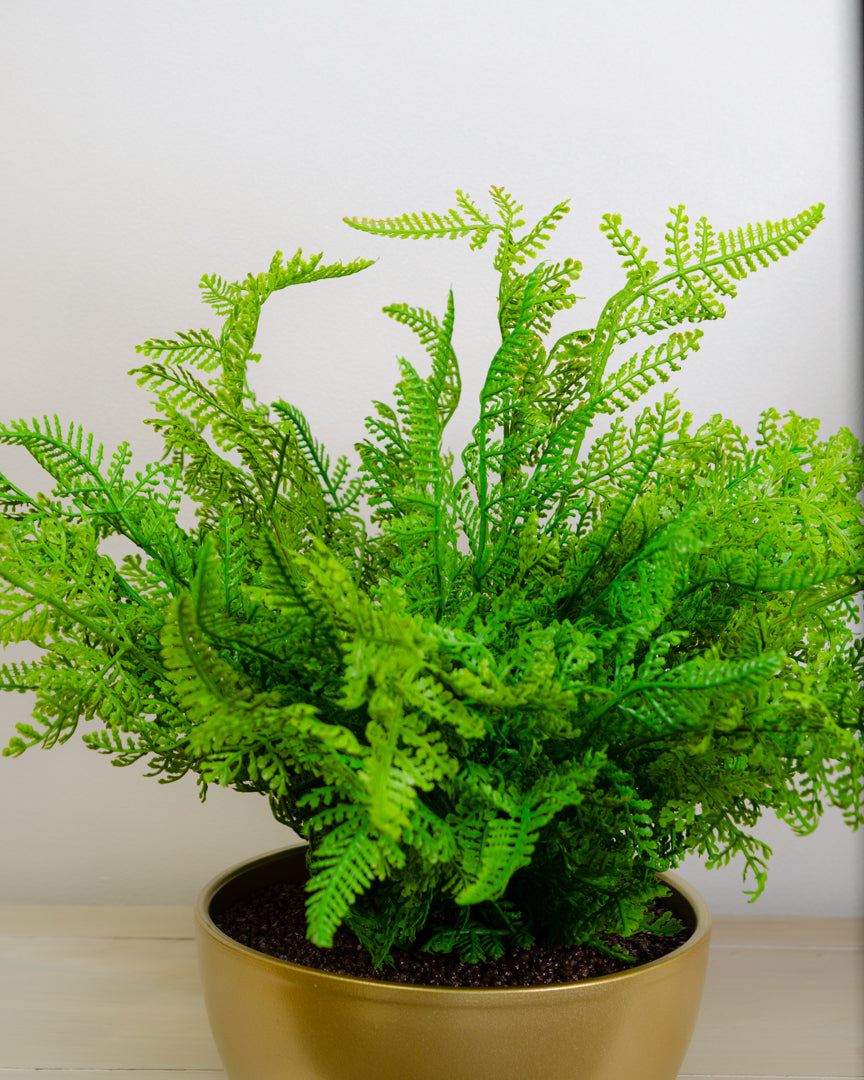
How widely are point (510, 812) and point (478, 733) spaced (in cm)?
4

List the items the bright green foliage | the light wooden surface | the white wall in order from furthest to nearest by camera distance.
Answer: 1. the white wall
2. the light wooden surface
3. the bright green foliage

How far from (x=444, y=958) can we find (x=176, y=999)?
269 millimetres

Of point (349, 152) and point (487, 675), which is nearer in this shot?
point (487, 675)

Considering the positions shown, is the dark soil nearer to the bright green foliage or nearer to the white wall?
the bright green foliage

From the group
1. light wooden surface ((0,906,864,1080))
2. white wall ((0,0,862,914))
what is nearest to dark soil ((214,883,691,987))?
light wooden surface ((0,906,864,1080))

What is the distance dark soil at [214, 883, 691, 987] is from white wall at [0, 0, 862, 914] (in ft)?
1.09

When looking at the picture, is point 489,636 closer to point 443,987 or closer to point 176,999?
point 443,987

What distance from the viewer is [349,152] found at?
2.15 feet

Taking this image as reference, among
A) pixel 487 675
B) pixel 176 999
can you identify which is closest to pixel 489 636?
pixel 487 675

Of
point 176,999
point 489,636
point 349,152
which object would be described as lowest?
point 176,999

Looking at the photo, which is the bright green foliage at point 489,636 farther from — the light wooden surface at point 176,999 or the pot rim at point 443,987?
the light wooden surface at point 176,999

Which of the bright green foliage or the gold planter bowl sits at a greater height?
the bright green foliage

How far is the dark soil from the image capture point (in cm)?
35

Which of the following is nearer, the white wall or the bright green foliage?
the bright green foliage
